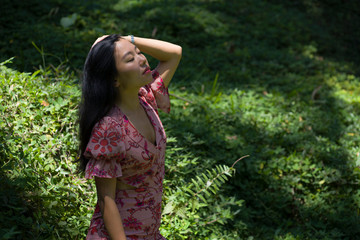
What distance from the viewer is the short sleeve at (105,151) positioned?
5.64ft

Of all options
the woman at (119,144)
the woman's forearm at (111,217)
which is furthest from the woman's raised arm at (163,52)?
the woman's forearm at (111,217)

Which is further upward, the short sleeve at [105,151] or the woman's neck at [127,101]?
the woman's neck at [127,101]

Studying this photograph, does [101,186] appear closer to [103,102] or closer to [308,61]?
[103,102]

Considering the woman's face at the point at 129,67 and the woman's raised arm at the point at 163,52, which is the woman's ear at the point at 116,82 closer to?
the woman's face at the point at 129,67

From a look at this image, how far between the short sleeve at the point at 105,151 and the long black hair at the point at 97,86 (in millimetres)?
59

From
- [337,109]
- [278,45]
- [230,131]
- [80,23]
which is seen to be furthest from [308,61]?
[80,23]

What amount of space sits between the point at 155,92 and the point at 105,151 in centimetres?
62

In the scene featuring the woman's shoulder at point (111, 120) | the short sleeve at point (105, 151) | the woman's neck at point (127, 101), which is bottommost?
the short sleeve at point (105, 151)

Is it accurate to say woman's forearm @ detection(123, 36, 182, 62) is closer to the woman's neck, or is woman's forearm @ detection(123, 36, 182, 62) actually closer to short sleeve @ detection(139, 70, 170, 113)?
short sleeve @ detection(139, 70, 170, 113)

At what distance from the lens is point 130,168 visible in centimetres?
186

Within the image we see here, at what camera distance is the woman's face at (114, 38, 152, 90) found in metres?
1.84

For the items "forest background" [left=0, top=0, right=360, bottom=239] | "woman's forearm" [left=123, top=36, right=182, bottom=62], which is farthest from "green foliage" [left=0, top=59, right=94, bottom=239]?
"woman's forearm" [left=123, top=36, right=182, bottom=62]

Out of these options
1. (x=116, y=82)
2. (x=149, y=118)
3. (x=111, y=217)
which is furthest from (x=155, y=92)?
(x=111, y=217)

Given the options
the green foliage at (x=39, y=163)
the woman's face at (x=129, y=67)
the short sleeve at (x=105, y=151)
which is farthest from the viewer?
the green foliage at (x=39, y=163)
